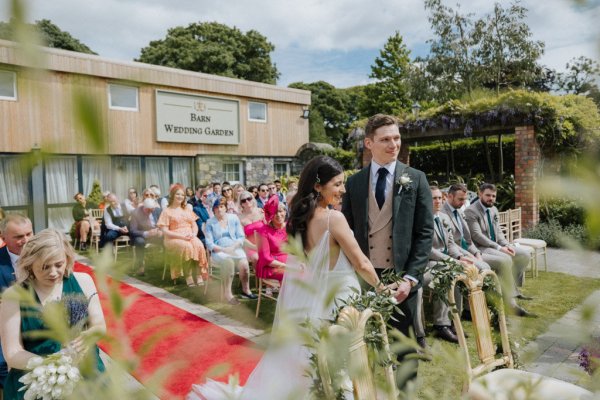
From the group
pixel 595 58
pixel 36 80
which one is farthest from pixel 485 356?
pixel 36 80

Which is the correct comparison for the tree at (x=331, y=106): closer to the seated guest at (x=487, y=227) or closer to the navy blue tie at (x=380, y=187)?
the seated guest at (x=487, y=227)

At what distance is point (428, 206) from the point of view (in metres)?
3.17

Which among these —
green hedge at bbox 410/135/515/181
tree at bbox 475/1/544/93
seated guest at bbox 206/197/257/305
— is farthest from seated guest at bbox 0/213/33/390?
tree at bbox 475/1/544/93

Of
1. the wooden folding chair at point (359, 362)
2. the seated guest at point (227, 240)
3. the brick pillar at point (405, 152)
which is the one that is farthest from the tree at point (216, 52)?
the wooden folding chair at point (359, 362)

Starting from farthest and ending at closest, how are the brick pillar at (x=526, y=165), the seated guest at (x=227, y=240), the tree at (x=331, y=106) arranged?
the tree at (x=331, y=106) < the brick pillar at (x=526, y=165) < the seated guest at (x=227, y=240)

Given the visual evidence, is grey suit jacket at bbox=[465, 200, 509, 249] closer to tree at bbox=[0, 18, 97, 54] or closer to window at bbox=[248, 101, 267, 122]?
tree at bbox=[0, 18, 97, 54]

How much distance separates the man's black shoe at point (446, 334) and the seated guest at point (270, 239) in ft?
6.64

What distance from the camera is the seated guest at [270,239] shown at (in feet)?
17.9

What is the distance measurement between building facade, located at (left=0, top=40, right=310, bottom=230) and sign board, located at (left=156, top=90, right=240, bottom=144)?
0.04 metres

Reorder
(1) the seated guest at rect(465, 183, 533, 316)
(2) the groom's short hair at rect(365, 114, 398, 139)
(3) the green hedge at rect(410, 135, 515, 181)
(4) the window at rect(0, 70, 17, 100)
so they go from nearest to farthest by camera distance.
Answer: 1. (4) the window at rect(0, 70, 17, 100)
2. (2) the groom's short hair at rect(365, 114, 398, 139)
3. (1) the seated guest at rect(465, 183, 533, 316)
4. (3) the green hedge at rect(410, 135, 515, 181)

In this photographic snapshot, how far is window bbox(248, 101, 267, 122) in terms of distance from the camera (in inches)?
700

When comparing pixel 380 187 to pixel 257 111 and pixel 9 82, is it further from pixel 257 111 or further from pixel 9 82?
pixel 257 111

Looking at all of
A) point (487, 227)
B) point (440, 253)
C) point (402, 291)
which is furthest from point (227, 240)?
point (402, 291)

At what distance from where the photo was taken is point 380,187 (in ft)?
10.7
